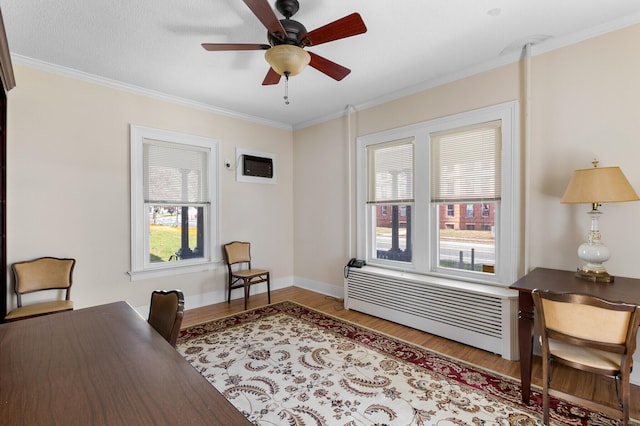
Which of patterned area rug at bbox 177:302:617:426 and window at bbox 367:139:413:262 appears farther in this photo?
window at bbox 367:139:413:262

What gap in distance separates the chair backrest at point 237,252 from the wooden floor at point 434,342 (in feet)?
1.98

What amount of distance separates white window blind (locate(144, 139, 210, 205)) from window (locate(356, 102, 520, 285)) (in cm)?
223

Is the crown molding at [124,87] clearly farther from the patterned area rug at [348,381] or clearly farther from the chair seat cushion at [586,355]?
the chair seat cushion at [586,355]

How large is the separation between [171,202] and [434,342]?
11.6 feet

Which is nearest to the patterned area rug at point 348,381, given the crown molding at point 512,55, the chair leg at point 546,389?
the chair leg at point 546,389

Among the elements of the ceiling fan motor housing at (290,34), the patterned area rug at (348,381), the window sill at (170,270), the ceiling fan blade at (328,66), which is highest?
the ceiling fan motor housing at (290,34)

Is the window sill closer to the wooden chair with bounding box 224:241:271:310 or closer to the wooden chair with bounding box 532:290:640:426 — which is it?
the wooden chair with bounding box 224:241:271:310

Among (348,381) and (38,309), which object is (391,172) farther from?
(38,309)

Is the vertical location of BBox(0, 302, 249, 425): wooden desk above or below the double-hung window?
below

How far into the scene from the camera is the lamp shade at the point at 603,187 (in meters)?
2.10

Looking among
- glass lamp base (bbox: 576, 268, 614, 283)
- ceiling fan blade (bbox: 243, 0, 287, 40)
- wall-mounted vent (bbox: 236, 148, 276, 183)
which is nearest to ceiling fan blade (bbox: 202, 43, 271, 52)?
ceiling fan blade (bbox: 243, 0, 287, 40)

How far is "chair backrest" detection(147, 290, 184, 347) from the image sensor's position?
4.90 feet

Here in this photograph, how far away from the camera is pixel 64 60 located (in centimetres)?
295

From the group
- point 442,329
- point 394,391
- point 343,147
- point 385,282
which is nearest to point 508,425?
point 394,391
